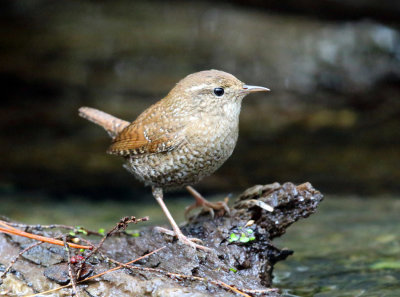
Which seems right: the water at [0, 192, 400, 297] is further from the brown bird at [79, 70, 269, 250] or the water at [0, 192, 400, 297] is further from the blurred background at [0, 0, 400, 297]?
the brown bird at [79, 70, 269, 250]

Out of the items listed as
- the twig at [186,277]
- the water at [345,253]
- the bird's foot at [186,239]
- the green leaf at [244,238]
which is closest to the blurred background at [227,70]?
the water at [345,253]

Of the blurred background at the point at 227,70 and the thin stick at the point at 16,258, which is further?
the blurred background at the point at 227,70

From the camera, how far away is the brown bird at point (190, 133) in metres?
3.65

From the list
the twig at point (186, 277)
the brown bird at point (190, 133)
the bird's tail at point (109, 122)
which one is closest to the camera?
the twig at point (186, 277)

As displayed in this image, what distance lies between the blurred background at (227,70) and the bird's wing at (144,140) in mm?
2720

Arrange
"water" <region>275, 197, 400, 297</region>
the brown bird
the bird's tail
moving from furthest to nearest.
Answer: the bird's tail
"water" <region>275, 197, 400, 297</region>
the brown bird

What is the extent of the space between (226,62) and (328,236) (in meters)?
2.94

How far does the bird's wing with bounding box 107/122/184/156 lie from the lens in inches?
147

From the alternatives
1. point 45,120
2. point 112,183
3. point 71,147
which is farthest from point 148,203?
point 45,120

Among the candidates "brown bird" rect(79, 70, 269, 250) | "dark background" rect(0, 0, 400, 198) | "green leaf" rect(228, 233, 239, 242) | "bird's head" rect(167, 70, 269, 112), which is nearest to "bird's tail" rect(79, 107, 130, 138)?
"brown bird" rect(79, 70, 269, 250)

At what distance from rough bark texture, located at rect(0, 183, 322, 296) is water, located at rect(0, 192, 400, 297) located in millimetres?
594

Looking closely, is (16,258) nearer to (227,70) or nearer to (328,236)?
(328,236)

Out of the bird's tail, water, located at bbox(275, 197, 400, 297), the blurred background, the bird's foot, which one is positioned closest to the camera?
the bird's foot

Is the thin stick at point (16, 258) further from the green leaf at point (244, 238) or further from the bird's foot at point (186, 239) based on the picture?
the green leaf at point (244, 238)
